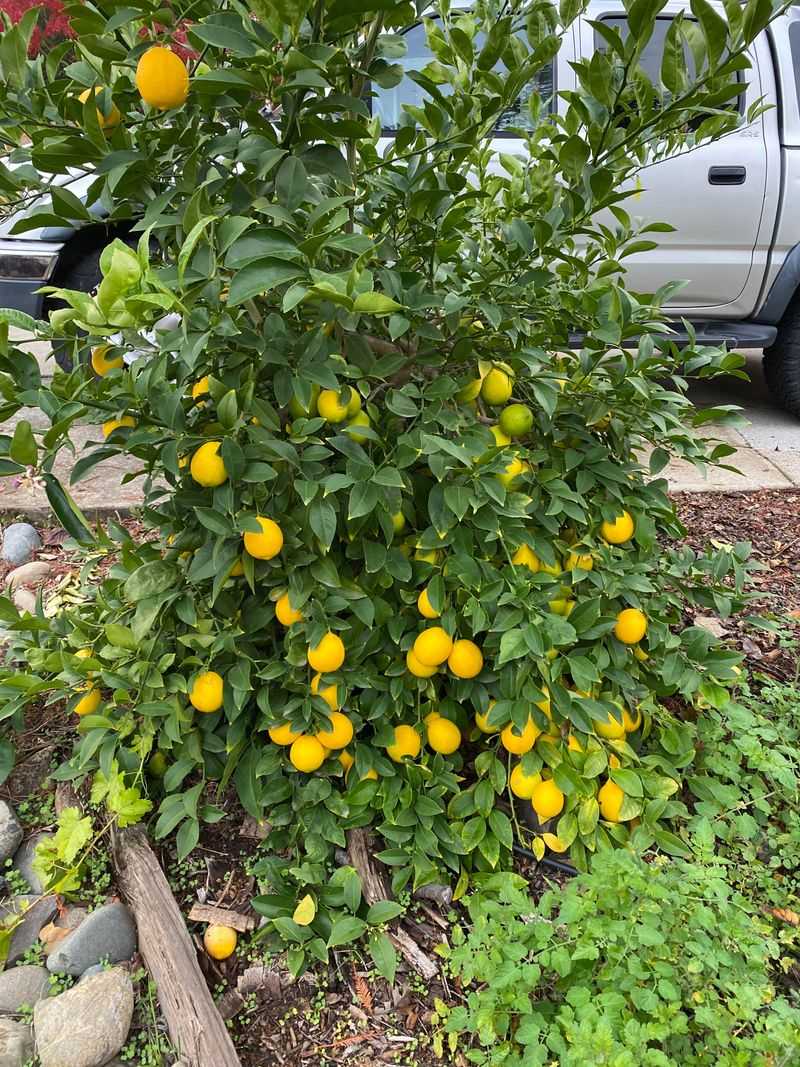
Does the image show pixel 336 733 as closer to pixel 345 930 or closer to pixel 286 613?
pixel 286 613

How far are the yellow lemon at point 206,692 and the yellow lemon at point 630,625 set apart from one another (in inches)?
33.4

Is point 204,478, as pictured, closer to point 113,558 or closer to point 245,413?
point 245,413

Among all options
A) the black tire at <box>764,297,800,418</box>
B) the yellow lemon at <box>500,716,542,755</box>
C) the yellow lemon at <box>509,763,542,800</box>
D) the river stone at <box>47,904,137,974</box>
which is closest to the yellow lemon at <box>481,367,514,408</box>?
Answer: the yellow lemon at <box>500,716,542,755</box>

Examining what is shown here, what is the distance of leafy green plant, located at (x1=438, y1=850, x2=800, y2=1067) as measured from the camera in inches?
49.3

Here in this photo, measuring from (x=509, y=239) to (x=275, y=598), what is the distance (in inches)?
33.1

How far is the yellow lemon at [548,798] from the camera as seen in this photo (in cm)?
161

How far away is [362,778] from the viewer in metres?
1.70

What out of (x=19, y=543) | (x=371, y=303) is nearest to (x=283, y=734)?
(x=371, y=303)

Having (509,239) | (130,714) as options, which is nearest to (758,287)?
(509,239)

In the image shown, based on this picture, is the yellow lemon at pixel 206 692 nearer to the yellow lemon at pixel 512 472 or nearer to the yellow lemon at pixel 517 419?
the yellow lemon at pixel 512 472

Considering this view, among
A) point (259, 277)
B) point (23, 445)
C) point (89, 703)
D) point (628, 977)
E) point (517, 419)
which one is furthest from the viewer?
point (89, 703)

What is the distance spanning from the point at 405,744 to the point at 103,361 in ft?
3.24

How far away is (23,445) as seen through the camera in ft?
3.87

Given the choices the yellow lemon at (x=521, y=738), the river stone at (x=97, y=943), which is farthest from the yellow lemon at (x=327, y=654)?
the river stone at (x=97, y=943)
